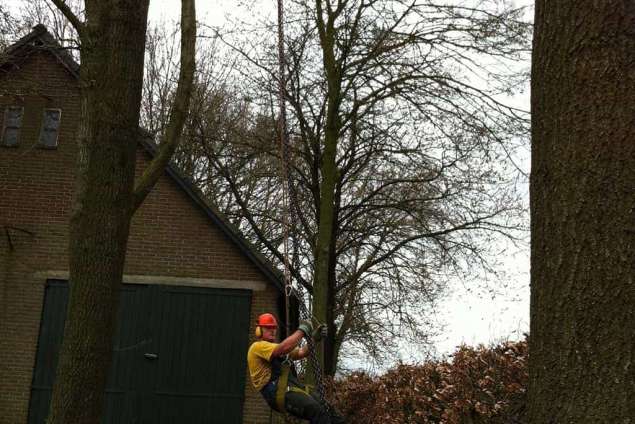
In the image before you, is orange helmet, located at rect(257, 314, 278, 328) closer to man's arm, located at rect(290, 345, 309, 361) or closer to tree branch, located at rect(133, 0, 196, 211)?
man's arm, located at rect(290, 345, 309, 361)

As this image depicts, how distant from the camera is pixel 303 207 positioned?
1792 cm

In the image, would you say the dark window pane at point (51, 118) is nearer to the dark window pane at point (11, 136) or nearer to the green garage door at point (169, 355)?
the dark window pane at point (11, 136)

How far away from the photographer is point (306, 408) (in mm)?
7281

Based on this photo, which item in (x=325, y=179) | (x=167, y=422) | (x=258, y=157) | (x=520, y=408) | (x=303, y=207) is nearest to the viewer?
(x=520, y=408)

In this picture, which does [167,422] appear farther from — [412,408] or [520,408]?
[520,408]

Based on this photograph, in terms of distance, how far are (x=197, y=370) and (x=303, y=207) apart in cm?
518

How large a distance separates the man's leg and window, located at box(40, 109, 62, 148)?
9.73 metres

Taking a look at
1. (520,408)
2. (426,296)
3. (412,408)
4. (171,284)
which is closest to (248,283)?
(171,284)

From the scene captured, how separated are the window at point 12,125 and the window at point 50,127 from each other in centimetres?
52

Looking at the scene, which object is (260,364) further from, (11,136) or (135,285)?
(11,136)

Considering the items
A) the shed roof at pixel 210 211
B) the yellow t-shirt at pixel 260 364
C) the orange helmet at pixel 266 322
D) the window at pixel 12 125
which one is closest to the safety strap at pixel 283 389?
the yellow t-shirt at pixel 260 364

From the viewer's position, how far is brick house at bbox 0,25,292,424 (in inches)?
560

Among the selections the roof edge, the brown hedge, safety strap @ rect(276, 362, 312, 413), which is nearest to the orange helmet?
safety strap @ rect(276, 362, 312, 413)

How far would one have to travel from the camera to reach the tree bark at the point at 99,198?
21.5 feet
